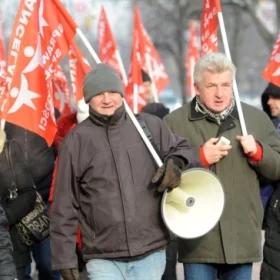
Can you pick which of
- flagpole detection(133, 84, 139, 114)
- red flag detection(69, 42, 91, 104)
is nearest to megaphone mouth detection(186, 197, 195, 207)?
red flag detection(69, 42, 91, 104)

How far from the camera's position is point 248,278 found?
4809 millimetres

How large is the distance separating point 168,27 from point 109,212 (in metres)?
28.9

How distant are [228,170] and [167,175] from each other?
503mm

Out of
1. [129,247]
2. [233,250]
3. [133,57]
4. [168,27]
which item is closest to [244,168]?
[233,250]

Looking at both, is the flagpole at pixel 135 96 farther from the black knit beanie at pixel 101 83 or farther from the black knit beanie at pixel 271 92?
the black knit beanie at pixel 101 83

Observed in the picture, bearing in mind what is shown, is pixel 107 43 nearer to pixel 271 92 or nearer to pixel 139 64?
pixel 139 64

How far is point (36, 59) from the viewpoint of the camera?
530 cm

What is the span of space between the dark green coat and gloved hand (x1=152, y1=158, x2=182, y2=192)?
0.39 metres

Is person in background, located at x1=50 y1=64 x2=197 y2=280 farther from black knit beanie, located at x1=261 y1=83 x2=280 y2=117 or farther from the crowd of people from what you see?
black knit beanie, located at x1=261 y1=83 x2=280 y2=117

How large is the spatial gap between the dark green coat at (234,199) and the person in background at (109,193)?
0.29 metres

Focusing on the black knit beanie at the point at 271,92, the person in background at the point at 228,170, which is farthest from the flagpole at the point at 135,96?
the person in background at the point at 228,170

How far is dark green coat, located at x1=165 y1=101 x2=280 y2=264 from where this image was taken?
472cm

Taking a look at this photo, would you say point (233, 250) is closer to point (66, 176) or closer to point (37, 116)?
point (66, 176)

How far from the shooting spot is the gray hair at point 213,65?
4.70 metres
